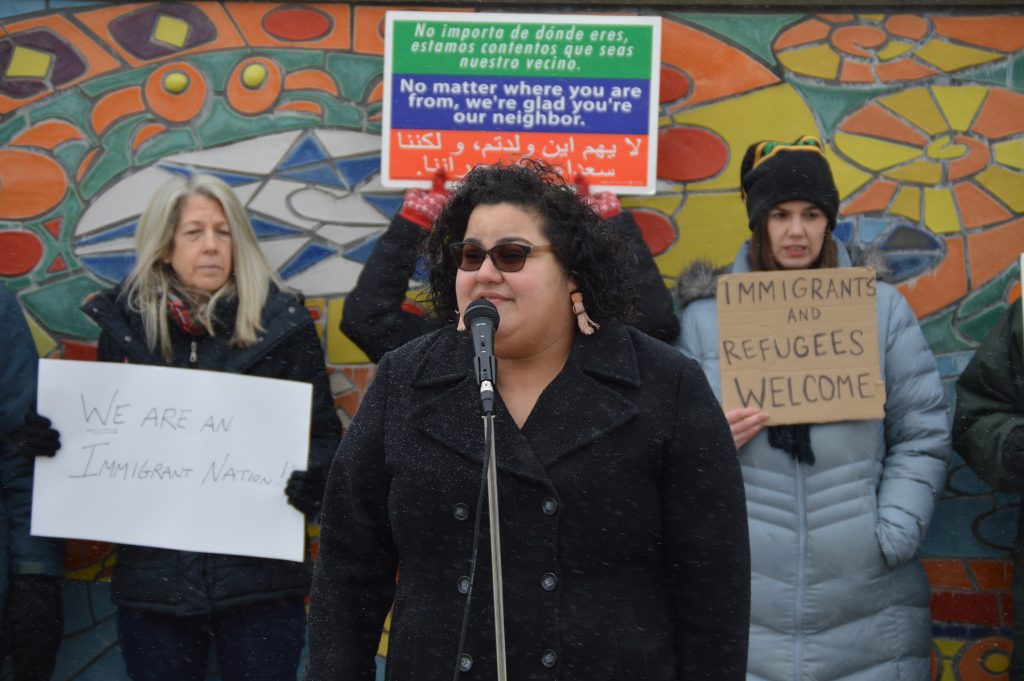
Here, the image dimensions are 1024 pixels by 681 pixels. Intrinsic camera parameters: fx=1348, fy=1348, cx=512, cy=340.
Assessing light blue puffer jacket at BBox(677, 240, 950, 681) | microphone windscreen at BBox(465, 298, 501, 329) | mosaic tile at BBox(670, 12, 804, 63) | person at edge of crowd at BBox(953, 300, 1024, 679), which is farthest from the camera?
mosaic tile at BBox(670, 12, 804, 63)

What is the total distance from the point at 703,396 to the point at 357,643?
95 cm

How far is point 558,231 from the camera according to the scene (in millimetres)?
3023

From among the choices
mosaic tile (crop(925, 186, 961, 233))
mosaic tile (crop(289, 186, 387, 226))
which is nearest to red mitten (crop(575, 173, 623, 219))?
mosaic tile (crop(289, 186, 387, 226))

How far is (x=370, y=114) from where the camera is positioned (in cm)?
582

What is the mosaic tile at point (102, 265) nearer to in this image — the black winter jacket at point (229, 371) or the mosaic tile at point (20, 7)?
the black winter jacket at point (229, 371)

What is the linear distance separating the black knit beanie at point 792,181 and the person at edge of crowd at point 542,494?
1.82m

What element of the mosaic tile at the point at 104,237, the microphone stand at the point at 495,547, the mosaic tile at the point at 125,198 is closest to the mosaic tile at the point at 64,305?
the mosaic tile at the point at 104,237

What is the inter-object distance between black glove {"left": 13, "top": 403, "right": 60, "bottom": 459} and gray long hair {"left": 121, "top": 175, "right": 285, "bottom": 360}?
1.53ft

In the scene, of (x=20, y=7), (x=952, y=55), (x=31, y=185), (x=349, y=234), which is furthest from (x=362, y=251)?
(x=952, y=55)

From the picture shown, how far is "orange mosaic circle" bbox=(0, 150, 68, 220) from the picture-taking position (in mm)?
5871

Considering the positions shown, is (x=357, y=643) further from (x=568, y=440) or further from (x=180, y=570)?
(x=180, y=570)

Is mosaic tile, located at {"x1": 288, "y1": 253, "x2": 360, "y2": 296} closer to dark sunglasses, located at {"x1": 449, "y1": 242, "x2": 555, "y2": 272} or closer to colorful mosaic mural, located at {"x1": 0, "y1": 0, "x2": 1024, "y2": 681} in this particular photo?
colorful mosaic mural, located at {"x1": 0, "y1": 0, "x2": 1024, "y2": 681}

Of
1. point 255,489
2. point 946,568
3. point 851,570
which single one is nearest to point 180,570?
point 255,489

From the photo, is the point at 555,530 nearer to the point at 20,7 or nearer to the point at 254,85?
the point at 254,85
